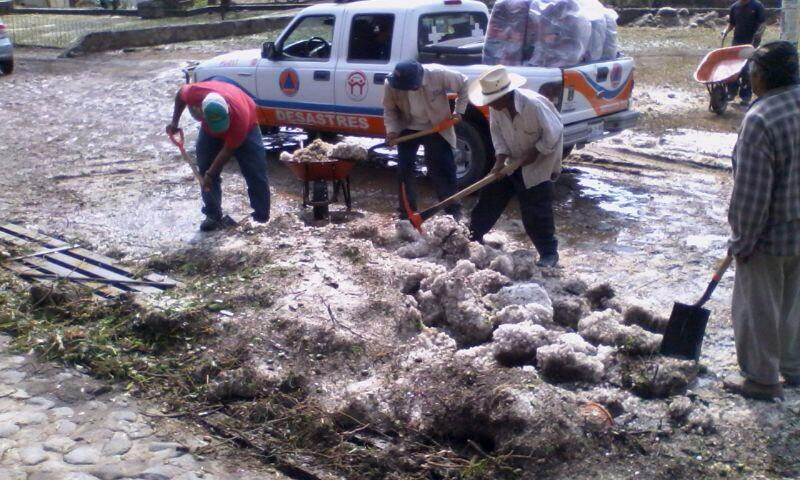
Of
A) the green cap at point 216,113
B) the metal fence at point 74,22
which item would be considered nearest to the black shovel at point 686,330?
the green cap at point 216,113

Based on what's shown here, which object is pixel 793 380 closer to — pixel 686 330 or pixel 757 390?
pixel 757 390

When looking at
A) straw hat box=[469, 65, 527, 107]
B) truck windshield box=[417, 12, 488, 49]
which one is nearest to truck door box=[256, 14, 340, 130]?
truck windshield box=[417, 12, 488, 49]

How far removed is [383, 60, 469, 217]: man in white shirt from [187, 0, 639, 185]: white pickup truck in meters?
1.09

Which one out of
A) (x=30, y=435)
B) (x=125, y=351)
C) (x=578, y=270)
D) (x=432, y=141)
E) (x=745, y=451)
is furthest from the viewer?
(x=432, y=141)

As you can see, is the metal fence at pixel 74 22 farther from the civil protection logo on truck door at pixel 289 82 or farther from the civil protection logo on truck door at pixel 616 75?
the civil protection logo on truck door at pixel 616 75

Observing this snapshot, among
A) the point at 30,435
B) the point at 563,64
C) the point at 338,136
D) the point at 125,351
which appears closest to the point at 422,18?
the point at 563,64

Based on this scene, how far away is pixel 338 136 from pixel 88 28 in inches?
597

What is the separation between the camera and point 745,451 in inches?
165

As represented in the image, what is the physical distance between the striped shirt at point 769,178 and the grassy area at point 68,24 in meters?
19.4

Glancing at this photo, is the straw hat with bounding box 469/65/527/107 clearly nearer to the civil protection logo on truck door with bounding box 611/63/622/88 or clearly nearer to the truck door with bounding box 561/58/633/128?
the truck door with bounding box 561/58/633/128

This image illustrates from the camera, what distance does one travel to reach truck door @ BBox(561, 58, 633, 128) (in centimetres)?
844

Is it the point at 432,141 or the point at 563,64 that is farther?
the point at 563,64

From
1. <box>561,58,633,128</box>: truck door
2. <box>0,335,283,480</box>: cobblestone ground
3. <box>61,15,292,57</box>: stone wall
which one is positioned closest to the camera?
<box>0,335,283,480</box>: cobblestone ground

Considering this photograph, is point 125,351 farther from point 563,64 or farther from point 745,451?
point 563,64
